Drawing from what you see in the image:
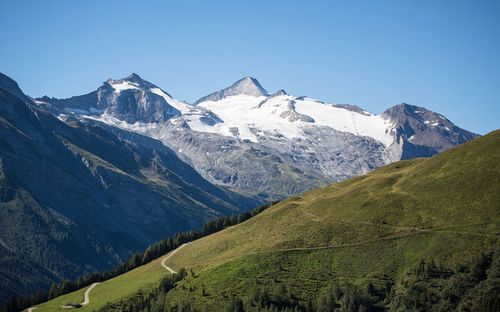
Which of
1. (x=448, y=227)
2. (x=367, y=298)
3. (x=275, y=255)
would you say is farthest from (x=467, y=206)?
(x=275, y=255)

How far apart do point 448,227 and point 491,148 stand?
150ft

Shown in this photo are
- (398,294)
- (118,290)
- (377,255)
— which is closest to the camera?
(398,294)

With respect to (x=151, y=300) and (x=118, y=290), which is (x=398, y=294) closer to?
(x=151, y=300)

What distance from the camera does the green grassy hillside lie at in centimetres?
14238

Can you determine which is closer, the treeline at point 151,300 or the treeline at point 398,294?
the treeline at point 398,294

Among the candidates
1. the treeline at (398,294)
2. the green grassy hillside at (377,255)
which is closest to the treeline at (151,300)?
the treeline at (398,294)

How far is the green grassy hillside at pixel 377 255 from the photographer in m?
142

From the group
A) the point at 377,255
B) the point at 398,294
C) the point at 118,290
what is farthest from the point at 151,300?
A: the point at 398,294

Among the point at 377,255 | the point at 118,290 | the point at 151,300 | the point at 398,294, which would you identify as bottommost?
the point at 398,294

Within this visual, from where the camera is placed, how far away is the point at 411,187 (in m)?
193

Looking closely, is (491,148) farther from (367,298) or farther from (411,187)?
(367,298)

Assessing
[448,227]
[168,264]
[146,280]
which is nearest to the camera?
[448,227]

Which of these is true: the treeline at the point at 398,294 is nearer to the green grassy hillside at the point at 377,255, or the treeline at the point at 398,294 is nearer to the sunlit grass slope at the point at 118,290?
the green grassy hillside at the point at 377,255

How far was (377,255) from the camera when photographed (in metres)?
160
